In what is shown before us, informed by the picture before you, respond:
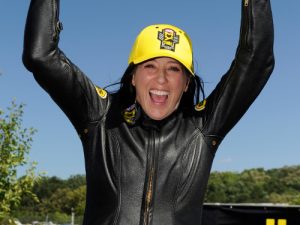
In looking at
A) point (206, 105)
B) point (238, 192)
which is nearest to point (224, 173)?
point (238, 192)

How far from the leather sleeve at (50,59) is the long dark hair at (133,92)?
1.12 feet

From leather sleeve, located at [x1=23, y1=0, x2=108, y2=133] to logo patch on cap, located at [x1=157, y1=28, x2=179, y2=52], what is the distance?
1.74ft

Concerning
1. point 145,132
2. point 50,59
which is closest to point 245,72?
point 145,132

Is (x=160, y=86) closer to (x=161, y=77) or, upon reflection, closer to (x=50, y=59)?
(x=161, y=77)

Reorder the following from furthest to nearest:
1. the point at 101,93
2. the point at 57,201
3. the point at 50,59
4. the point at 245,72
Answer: the point at 57,201 < the point at 101,93 < the point at 245,72 < the point at 50,59

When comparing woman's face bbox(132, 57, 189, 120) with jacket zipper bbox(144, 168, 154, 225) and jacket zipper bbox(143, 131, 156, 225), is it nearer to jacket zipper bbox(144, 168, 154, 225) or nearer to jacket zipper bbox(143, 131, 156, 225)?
jacket zipper bbox(143, 131, 156, 225)

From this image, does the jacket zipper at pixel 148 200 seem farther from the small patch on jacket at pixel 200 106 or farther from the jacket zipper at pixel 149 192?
the small patch on jacket at pixel 200 106

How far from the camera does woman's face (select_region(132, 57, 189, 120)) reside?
3076 millimetres

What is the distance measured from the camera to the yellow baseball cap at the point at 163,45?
10.1 ft

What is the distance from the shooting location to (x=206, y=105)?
3.25 metres

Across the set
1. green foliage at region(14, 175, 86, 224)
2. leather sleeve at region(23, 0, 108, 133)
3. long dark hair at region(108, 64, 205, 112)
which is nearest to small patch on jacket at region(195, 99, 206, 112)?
Result: long dark hair at region(108, 64, 205, 112)

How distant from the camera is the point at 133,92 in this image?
333 cm

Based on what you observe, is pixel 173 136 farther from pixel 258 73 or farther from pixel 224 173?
pixel 224 173

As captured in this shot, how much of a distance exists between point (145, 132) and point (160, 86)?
0.29 m
